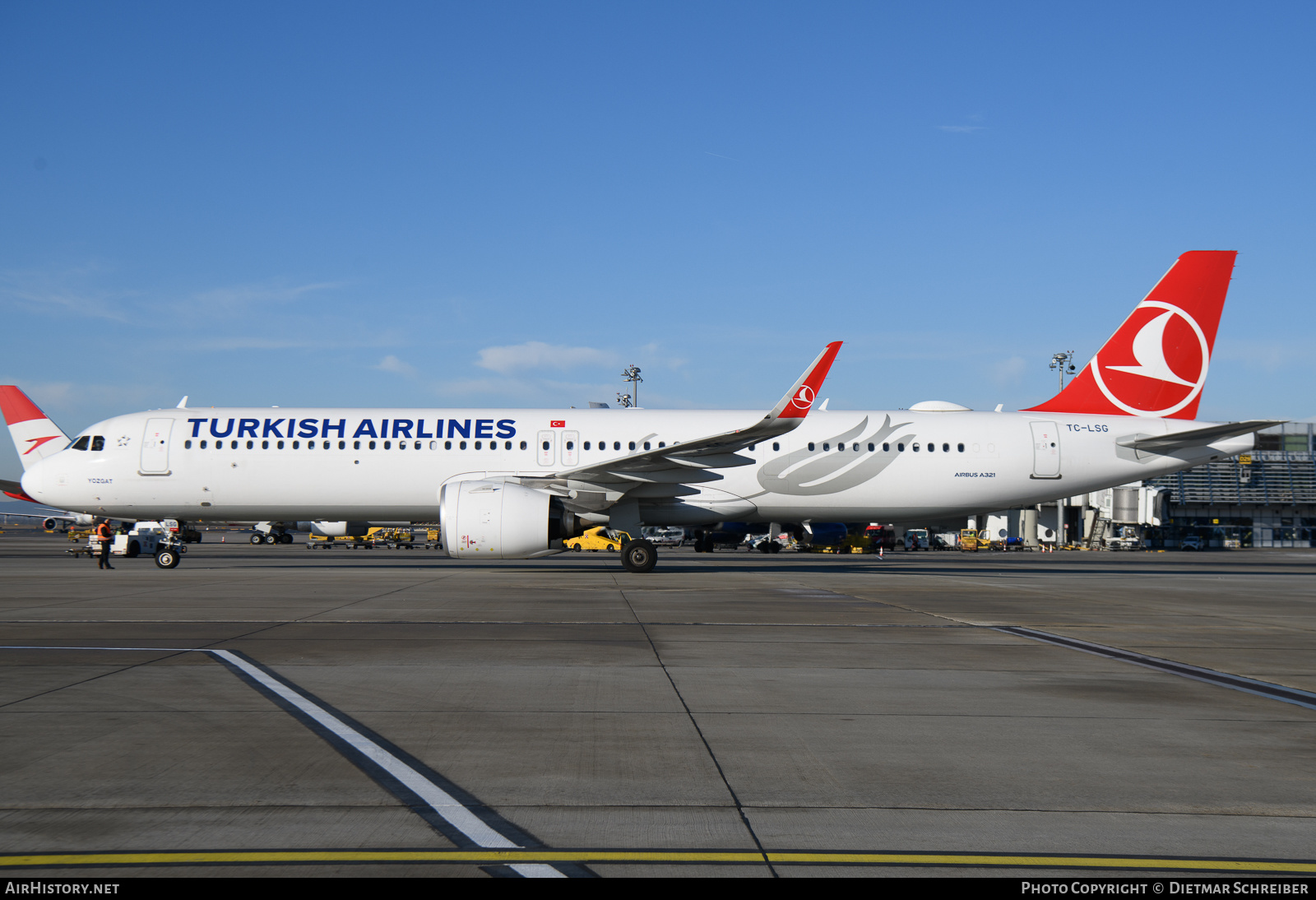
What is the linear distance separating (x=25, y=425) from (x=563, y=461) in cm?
2207

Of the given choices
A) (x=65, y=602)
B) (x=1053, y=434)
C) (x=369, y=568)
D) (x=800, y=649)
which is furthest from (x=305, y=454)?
(x=1053, y=434)

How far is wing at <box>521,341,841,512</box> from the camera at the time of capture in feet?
65.1

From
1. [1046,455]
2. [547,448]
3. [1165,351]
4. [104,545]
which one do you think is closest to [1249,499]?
[1165,351]

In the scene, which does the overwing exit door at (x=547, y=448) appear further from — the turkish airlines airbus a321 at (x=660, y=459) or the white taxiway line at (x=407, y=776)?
the white taxiway line at (x=407, y=776)

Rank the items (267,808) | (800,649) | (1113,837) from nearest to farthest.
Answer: (1113,837)
(267,808)
(800,649)

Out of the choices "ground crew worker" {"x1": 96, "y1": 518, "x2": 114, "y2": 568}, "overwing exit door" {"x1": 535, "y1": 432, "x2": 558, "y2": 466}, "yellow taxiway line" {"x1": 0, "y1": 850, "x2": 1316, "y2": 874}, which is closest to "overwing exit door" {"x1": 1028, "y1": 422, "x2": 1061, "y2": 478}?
"overwing exit door" {"x1": 535, "y1": 432, "x2": 558, "y2": 466}

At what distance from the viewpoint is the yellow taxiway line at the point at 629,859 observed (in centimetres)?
337

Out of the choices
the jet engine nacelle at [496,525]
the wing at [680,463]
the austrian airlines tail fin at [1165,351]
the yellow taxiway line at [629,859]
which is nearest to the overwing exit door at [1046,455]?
the austrian airlines tail fin at [1165,351]

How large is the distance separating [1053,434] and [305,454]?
18.5 metres

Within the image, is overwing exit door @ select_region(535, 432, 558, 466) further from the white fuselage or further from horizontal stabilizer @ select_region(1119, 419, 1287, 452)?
horizontal stabilizer @ select_region(1119, 419, 1287, 452)

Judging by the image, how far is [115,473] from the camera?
73.5 feet

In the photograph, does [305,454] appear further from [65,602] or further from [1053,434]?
[1053,434]

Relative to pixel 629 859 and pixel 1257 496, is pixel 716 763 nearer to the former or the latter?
pixel 629 859

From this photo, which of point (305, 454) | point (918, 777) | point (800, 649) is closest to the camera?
point (918, 777)
